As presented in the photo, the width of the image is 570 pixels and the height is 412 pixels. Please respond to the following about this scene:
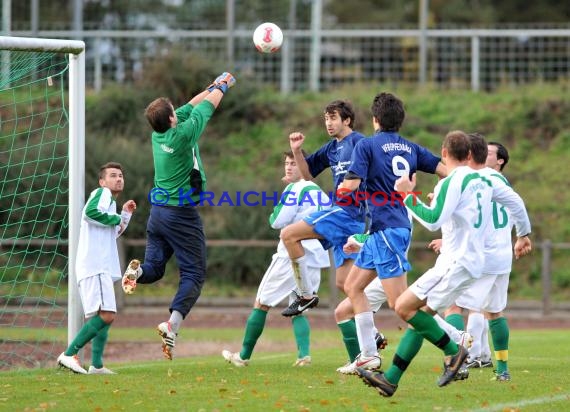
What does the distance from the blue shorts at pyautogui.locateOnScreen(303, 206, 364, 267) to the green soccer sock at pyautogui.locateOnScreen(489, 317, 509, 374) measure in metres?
1.47

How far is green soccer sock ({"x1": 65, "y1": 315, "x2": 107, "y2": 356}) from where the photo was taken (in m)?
9.20

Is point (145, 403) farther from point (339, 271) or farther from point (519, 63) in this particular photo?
point (519, 63)

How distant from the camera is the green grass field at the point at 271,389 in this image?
6.99 metres

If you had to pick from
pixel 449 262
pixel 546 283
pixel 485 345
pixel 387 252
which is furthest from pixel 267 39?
pixel 546 283

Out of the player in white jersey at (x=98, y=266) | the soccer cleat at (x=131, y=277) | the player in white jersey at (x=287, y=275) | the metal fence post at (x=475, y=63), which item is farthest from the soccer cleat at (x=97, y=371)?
the metal fence post at (x=475, y=63)

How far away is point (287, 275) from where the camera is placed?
10.1 metres

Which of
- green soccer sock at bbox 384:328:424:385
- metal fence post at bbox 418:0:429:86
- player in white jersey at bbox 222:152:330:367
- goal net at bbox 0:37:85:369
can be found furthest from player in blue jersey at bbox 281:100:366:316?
metal fence post at bbox 418:0:429:86

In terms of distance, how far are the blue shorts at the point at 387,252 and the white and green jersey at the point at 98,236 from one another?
252 centimetres

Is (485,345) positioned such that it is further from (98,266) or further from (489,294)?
(98,266)

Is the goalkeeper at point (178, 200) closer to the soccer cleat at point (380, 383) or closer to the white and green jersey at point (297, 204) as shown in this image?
the white and green jersey at point (297, 204)

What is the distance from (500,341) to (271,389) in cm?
223

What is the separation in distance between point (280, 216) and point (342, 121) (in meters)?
1.41

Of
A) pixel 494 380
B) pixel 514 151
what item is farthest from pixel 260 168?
pixel 494 380

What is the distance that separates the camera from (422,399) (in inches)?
291
